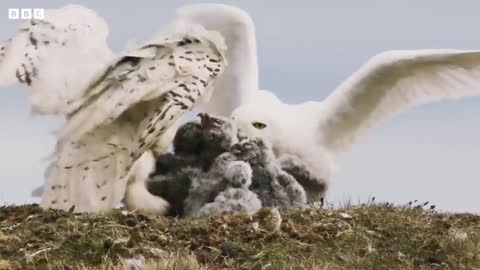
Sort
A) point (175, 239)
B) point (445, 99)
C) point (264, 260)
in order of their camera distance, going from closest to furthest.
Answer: point (264, 260) → point (175, 239) → point (445, 99)

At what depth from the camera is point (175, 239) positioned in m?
6.91

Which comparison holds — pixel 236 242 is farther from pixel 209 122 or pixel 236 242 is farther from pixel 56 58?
pixel 56 58

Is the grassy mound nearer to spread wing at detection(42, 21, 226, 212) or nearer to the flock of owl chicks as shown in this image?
spread wing at detection(42, 21, 226, 212)

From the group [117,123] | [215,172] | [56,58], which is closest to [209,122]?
[215,172]

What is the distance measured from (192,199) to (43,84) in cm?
140

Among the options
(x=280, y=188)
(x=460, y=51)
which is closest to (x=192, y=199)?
(x=280, y=188)

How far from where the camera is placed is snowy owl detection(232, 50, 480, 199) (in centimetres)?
864

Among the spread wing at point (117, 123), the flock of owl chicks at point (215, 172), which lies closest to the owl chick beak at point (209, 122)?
the flock of owl chicks at point (215, 172)

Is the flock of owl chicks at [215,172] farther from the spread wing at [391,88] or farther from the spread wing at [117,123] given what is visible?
the spread wing at [391,88]

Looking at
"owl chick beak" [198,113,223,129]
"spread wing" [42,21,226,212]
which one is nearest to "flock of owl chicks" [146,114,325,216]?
"owl chick beak" [198,113,223,129]

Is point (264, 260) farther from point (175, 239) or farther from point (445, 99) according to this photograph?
point (445, 99)

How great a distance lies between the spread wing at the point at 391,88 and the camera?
8.65m

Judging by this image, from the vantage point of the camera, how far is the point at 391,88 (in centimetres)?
888

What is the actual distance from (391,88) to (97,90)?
8.32 feet
